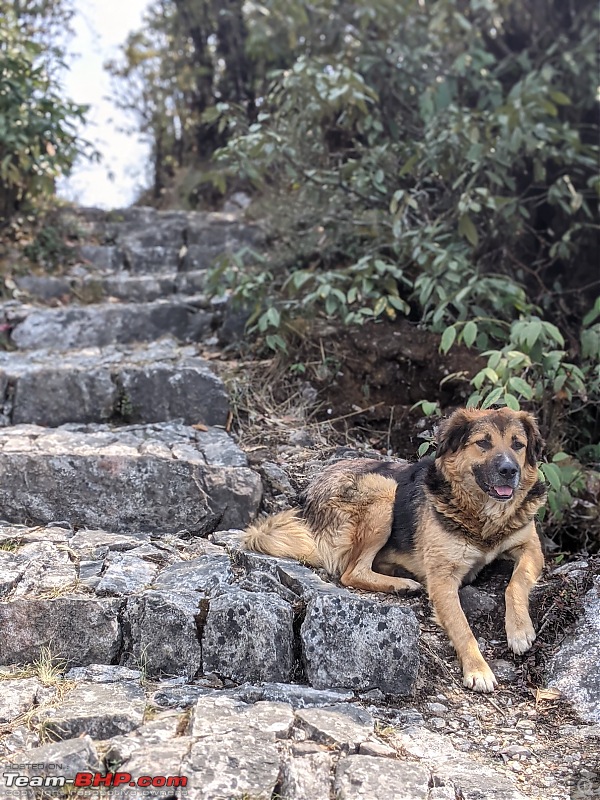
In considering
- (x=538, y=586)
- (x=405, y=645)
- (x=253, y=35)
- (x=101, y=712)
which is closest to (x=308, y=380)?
(x=538, y=586)

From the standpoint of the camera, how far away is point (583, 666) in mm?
3061

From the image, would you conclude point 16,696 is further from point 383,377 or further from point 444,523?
point 383,377

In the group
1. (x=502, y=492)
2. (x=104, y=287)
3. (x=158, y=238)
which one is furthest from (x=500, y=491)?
(x=158, y=238)

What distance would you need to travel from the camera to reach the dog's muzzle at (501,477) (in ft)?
10.9

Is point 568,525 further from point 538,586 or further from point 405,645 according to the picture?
point 405,645

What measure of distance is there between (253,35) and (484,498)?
241 inches

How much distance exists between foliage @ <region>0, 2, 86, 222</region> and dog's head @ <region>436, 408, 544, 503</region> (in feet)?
17.0

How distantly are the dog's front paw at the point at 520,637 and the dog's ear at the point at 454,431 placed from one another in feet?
2.93

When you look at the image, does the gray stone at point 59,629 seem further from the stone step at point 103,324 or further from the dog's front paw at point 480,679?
the stone step at point 103,324

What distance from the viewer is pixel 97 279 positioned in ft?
24.2

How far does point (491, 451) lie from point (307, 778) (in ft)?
5.82

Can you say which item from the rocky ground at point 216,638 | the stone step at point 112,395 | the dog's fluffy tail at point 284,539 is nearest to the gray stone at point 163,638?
the rocky ground at point 216,638

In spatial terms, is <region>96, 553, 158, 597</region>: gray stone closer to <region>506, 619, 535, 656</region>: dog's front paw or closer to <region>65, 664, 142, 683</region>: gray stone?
<region>65, 664, 142, 683</region>: gray stone

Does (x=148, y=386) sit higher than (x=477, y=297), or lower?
lower
